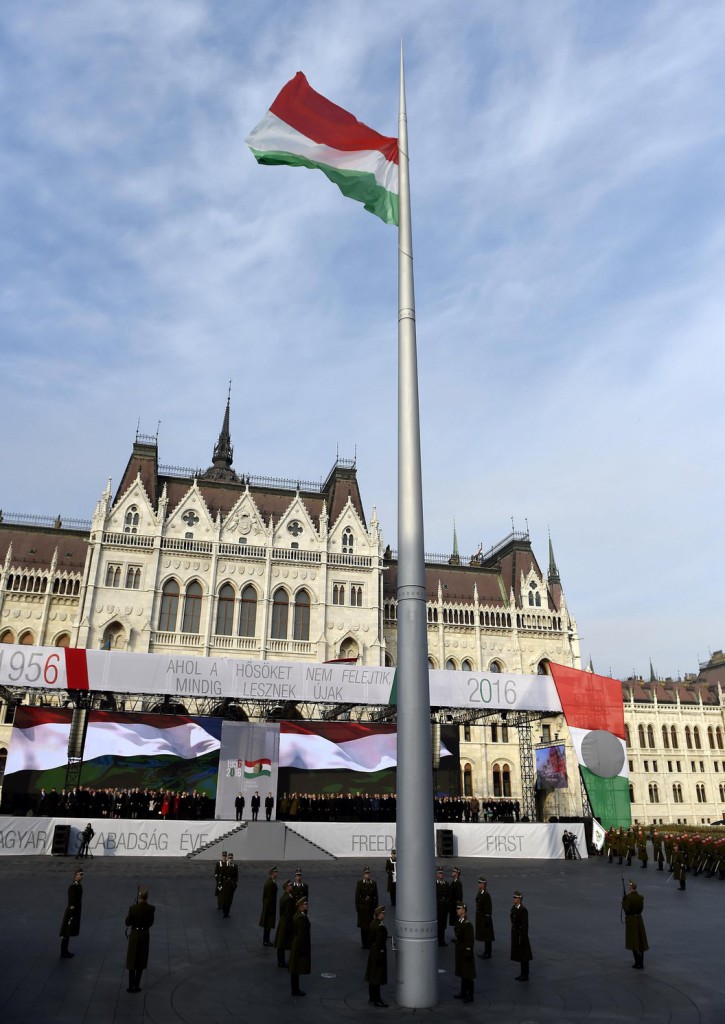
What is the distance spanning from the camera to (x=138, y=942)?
10812mm

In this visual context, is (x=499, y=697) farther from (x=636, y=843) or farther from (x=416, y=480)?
(x=416, y=480)

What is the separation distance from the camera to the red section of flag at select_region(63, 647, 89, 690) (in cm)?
2936

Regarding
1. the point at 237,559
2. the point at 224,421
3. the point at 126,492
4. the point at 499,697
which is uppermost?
the point at 224,421

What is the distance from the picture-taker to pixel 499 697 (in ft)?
→ 109

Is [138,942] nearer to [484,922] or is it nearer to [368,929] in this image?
[368,929]

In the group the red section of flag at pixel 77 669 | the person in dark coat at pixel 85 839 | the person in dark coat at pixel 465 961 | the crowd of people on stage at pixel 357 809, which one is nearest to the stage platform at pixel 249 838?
the person in dark coat at pixel 85 839

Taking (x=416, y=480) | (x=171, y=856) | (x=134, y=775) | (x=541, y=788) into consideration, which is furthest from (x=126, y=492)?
(x=416, y=480)

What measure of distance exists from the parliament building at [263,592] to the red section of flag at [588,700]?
7602mm

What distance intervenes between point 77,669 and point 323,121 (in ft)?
77.8

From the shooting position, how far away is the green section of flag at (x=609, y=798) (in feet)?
111

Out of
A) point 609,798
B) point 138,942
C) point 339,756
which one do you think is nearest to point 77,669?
point 339,756

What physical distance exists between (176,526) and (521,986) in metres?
42.1

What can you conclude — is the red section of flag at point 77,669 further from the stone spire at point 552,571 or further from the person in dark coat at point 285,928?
the stone spire at point 552,571

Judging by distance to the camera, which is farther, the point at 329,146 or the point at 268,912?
the point at 268,912
